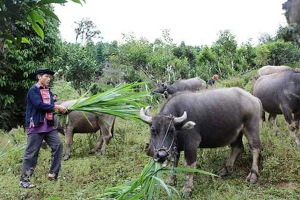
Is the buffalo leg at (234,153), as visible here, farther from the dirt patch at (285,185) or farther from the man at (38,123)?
the man at (38,123)

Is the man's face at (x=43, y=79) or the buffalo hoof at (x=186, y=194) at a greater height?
the man's face at (x=43, y=79)

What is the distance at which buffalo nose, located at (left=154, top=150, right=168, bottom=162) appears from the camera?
3.83m

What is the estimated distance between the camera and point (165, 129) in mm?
4527

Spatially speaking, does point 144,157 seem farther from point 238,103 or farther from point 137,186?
point 137,186

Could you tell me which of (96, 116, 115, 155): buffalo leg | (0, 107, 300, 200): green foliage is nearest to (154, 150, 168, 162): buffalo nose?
(0, 107, 300, 200): green foliage

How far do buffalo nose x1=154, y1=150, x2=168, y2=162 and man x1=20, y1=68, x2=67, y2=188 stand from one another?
1832mm

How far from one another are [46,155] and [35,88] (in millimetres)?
2728

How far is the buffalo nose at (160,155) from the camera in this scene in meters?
3.83

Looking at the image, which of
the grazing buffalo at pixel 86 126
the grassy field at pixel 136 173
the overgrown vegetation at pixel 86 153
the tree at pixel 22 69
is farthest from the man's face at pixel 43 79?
the tree at pixel 22 69

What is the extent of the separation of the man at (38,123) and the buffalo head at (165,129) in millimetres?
1513

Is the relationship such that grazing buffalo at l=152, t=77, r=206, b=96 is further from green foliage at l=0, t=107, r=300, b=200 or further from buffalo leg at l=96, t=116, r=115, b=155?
buffalo leg at l=96, t=116, r=115, b=155

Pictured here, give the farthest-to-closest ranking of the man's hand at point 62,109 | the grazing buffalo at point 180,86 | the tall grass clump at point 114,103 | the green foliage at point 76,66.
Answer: the green foliage at point 76,66, the grazing buffalo at point 180,86, the man's hand at point 62,109, the tall grass clump at point 114,103

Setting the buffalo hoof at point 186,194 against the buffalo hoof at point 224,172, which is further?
the buffalo hoof at point 224,172

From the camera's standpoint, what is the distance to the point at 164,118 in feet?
15.1
